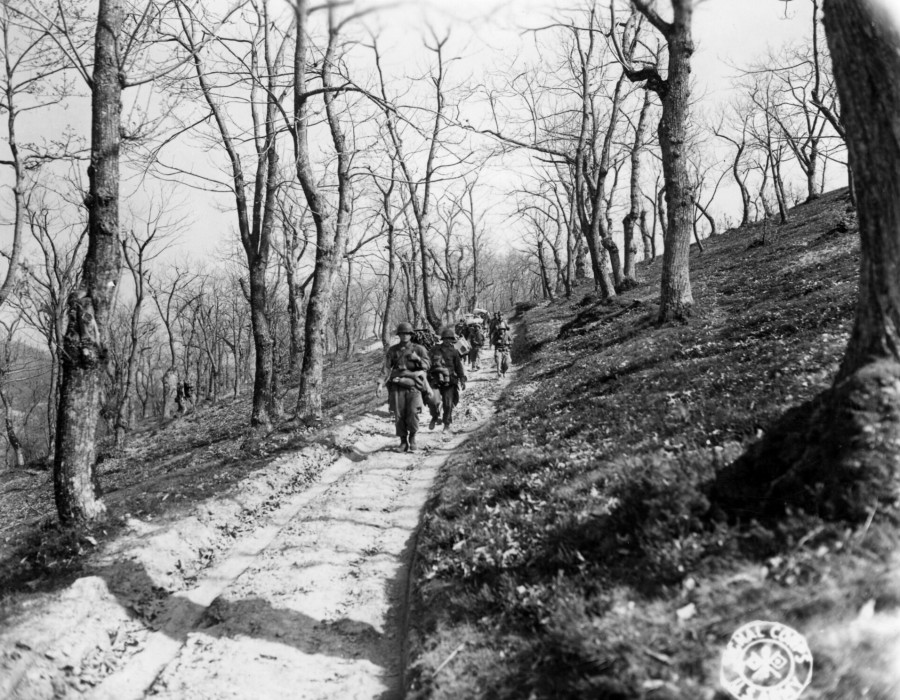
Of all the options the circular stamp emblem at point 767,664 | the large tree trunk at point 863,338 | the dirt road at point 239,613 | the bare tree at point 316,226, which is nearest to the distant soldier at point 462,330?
the bare tree at point 316,226

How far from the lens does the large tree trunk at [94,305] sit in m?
7.50

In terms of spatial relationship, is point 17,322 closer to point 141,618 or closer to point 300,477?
point 300,477

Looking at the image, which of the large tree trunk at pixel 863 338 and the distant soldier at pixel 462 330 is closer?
the large tree trunk at pixel 863 338

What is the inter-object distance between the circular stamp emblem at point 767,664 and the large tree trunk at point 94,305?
7931 mm

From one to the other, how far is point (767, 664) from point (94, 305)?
8567 mm

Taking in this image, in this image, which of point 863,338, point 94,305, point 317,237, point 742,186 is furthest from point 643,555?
point 742,186

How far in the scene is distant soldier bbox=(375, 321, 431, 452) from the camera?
40.0ft

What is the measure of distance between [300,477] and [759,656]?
29.8 ft

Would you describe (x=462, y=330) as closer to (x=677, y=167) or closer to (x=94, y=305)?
(x=677, y=167)

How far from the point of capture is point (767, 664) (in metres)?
2.83

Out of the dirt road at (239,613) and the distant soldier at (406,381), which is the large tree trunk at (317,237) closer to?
the distant soldier at (406,381)

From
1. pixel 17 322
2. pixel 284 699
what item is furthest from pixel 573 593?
pixel 17 322

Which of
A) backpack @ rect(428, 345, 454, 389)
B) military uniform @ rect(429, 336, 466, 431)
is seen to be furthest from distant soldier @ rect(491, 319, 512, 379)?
backpack @ rect(428, 345, 454, 389)

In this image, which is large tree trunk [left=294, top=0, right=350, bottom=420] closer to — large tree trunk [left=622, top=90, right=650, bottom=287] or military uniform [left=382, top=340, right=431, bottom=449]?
military uniform [left=382, top=340, right=431, bottom=449]
